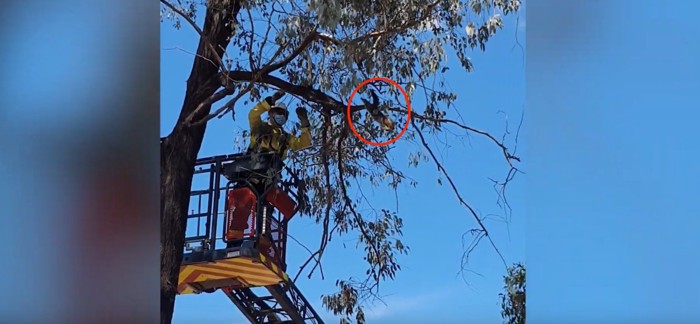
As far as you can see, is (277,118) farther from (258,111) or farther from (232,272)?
(232,272)

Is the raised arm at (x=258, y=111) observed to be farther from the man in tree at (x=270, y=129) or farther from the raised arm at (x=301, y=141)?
the raised arm at (x=301, y=141)

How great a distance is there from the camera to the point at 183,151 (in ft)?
17.5

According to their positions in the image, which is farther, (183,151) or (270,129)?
(270,129)

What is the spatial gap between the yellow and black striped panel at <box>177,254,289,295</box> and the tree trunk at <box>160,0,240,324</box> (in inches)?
21.7

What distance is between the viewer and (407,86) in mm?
5918

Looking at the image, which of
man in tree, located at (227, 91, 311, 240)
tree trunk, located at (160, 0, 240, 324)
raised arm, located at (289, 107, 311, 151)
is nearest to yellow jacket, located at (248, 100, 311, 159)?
man in tree, located at (227, 91, 311, 240)

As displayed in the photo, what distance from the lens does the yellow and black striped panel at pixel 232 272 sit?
5.69 meters

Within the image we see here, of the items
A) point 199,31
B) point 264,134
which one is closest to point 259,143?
point 264,134

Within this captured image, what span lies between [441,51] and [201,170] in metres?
1.80

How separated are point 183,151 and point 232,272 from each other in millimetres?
1010

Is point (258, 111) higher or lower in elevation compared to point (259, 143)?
higher

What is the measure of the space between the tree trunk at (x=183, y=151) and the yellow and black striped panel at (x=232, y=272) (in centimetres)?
55
